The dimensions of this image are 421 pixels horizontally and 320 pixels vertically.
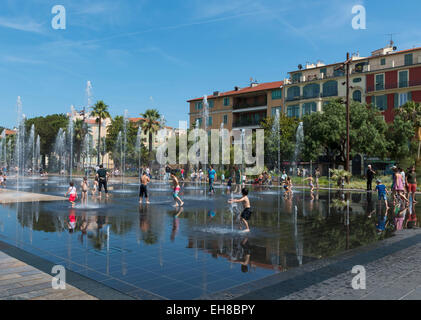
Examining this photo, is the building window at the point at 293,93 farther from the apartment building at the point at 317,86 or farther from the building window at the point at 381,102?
the building window at the point at 381,102

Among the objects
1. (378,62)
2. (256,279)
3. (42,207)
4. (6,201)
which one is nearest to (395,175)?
(256,279)

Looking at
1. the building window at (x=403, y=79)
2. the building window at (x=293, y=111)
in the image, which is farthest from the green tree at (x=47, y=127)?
the building window at (x=403, y=79)

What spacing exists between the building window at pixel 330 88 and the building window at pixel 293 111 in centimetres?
466

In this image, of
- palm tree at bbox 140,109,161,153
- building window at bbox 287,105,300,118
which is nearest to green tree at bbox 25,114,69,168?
palm tree at bbox 140,109,161,153

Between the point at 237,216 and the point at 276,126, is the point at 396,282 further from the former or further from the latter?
the point at 276,126

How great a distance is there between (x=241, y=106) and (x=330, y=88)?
663 inches

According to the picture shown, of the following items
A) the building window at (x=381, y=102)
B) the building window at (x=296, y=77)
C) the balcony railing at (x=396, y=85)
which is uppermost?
the building window at (x=296, y=77)

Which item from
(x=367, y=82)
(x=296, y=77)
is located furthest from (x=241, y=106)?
(x=367, y=82)

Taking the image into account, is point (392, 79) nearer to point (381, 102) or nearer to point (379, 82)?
point (379, 82)

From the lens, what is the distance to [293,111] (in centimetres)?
5544

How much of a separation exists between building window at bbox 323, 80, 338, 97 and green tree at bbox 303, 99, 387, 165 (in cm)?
999

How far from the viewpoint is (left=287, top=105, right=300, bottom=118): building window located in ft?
180

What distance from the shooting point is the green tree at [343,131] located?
37.6 meters
